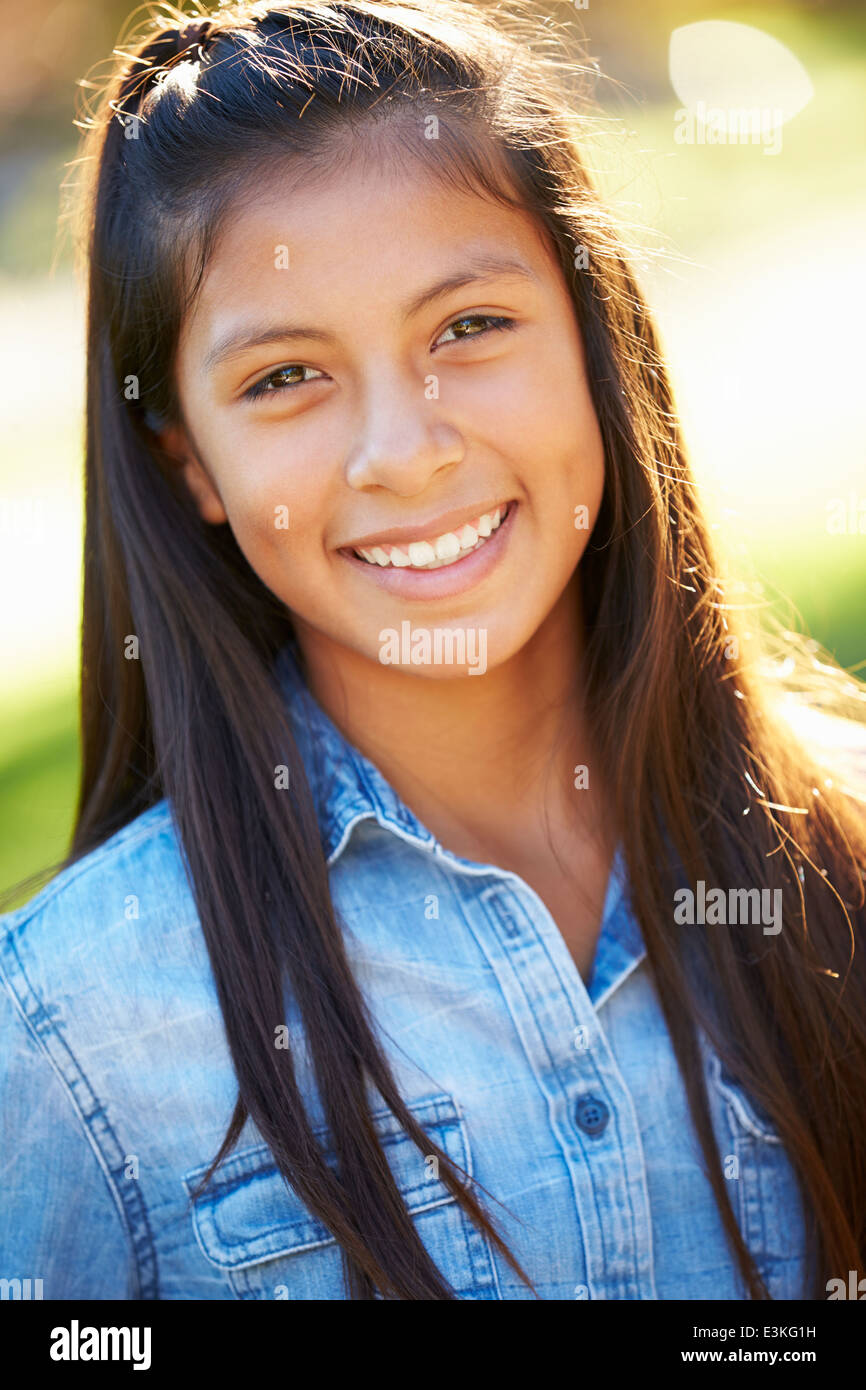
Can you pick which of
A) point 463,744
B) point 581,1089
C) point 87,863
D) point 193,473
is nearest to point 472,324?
point 193,473

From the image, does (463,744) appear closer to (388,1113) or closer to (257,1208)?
(388,1113)

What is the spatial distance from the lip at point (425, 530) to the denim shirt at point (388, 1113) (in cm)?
34

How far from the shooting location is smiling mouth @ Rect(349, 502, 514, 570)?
1562 mm

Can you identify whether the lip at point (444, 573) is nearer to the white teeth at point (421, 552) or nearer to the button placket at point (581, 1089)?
the white teeth at point (421, 552)

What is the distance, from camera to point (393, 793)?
166 cm

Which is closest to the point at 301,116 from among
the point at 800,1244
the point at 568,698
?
the point at 568,698

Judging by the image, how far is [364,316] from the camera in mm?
1433

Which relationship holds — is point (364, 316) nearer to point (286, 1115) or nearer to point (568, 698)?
point (568, 698)

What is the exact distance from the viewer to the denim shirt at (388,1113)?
1464 millimetres

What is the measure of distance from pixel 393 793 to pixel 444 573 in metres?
0.30

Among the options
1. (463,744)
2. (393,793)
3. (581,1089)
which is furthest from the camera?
(463,744)

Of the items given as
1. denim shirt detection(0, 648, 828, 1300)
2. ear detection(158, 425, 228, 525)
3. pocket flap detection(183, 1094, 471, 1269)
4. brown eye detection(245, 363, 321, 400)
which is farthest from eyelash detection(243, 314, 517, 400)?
pocket flap detection(183, 1094, 471, 1269)

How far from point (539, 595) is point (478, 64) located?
26.6 inches

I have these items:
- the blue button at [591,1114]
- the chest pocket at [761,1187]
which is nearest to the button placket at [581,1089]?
the blue button at [591,1114]
